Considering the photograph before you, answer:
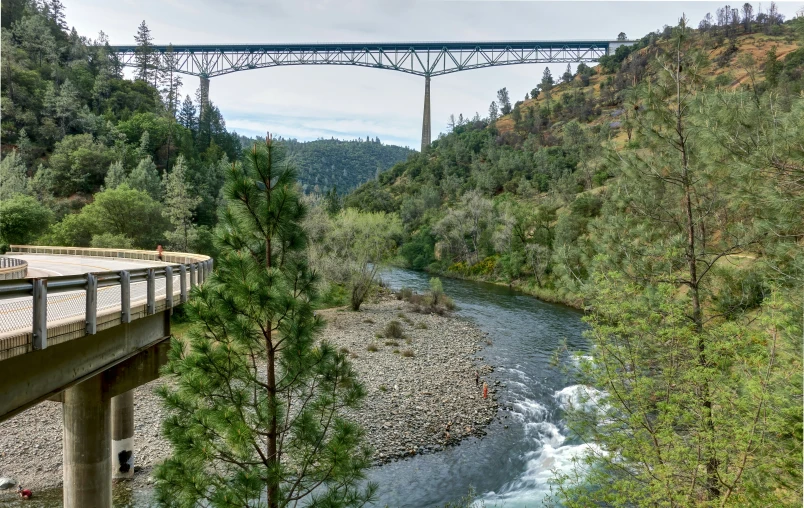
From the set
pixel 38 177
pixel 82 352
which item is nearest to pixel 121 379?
pixel 82 352

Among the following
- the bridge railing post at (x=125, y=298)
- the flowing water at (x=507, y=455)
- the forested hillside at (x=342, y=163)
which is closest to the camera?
the bridge railing post at (x=125, y=298)

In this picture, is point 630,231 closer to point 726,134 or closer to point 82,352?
point 726,134

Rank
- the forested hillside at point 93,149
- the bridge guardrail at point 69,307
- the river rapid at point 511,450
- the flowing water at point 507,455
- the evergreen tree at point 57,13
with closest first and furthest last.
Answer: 1. the bridge guardrail at point 69,307
2. the flowing water at point 507,455
3. the river rapid at point 511,450
4. the forested hillside at point 93,149
5. the evergreen tree at point 57,13

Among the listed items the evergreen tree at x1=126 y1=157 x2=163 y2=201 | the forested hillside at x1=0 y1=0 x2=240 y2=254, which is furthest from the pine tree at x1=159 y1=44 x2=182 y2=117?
the evergreen tree at x1=126 y1=157 x2=163 y2=201

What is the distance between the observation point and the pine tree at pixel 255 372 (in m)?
6.17

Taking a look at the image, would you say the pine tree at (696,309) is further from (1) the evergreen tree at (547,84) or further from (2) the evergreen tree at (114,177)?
(1) the evergreen tree at (547,84)

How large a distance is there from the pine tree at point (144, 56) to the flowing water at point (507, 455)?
259 ft

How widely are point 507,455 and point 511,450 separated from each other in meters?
0.36

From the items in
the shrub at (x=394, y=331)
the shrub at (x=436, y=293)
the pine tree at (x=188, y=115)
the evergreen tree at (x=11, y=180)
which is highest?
the pine tree at (x=188, y=115)

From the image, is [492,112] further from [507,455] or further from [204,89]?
[507,455]

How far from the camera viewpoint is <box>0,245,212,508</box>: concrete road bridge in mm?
5191

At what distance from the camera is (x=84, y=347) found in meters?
6.62

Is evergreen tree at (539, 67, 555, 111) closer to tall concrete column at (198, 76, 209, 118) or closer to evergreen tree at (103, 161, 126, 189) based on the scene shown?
tall concrete column at (198, 76, 209, 118)

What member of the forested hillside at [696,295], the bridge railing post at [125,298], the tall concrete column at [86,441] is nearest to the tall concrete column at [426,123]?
the forested hillside at [696,295]
